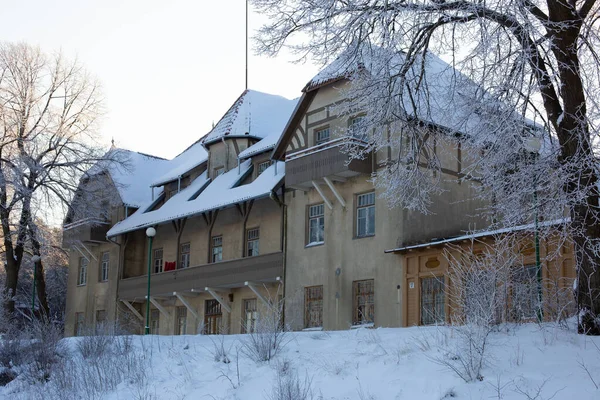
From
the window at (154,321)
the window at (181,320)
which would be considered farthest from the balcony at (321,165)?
the window at (154,321)

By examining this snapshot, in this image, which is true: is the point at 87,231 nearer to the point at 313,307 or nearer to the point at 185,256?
the point at 185,256

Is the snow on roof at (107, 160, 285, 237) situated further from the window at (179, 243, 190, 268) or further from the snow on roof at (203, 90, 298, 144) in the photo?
the window at (179, 243, 190, 268)

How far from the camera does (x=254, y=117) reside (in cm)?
3688

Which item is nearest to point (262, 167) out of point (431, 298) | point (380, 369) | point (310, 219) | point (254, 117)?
point (254, 117)

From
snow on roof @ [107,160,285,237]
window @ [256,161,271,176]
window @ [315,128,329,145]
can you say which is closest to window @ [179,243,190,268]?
snow on roof @ [107,160,285,237]

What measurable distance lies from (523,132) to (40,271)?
29.9 metres

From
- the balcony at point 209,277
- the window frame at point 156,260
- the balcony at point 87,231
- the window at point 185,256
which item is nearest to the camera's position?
the balcony at point 209,277

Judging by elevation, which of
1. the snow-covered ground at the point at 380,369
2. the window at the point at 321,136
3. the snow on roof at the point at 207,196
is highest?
the window at the point at 321,136

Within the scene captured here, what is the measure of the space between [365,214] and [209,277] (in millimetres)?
8819

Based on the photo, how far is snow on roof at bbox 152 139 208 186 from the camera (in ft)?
129

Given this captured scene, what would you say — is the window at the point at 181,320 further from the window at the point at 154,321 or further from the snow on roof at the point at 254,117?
the snow on roof at the point at 254,117

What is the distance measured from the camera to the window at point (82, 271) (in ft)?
145

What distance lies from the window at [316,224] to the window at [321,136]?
238 cm

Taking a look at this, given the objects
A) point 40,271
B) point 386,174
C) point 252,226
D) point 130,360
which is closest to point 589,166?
point 386,174
